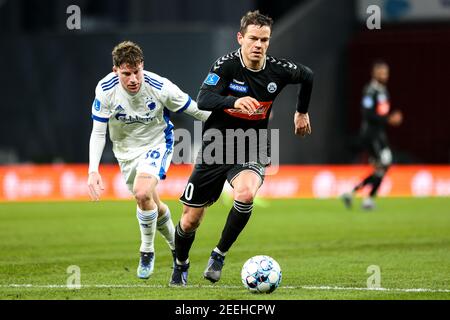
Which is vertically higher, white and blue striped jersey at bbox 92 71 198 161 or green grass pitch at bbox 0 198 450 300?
white and blue striped jersey at bbox 92 71 198 161

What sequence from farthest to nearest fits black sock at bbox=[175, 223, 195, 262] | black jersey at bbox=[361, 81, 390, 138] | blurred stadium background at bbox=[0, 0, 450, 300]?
black jersey at bbox=[361, 81, 390, 138], blurred stadium background at bbox=[0, 0, 450, 300], black sock at bbox=[175, 223, 195, 262]

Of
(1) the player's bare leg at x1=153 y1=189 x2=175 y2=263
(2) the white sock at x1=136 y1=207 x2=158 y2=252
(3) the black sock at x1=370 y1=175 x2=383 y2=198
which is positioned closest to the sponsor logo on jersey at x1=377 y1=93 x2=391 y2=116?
(3) the black sock at x1=370 y1=175 x2=383 y2=198

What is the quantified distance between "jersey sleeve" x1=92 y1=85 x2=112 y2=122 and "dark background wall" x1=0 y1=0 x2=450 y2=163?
47.3 ft

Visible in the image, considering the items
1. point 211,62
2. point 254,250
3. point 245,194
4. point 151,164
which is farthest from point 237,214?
point 211,62

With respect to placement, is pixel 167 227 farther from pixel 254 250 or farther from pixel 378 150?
pixel 378 150

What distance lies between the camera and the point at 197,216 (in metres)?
9.16

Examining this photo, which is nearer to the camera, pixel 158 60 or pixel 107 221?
pixel 107 221

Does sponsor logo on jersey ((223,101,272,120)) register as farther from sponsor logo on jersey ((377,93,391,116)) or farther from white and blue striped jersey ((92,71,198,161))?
sponsor logo on jersey ((377,93,391,116))

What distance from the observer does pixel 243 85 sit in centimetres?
902

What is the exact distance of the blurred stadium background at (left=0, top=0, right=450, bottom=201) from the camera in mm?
23078

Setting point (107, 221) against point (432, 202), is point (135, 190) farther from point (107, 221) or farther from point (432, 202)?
point (432, 202)

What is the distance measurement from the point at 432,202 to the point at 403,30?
8.12m

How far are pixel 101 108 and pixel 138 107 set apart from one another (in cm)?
34
